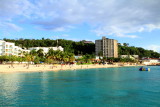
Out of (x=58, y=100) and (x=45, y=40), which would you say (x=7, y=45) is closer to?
(x=45, y=40)

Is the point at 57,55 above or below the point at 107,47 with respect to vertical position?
below

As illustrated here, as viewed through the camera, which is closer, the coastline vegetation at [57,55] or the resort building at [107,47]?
the coastline vegetation at [57,55]

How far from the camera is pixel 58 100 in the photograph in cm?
2406

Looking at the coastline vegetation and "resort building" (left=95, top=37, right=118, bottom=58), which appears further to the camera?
"resort building" (left=95, top=37, right=118, bottom=58)

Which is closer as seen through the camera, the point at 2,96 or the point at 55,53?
the point at 2,96

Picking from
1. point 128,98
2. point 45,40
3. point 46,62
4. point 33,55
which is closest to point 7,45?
point 33,55

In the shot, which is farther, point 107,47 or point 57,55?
point 107,47

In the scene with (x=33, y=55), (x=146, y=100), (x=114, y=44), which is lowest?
(x=146, y=100)

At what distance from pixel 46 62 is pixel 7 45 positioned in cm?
3223

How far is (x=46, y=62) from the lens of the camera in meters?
103

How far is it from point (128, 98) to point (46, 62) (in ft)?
269

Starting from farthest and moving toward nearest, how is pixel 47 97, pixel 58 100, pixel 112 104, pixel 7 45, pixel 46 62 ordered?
1. pixel 7 45
2. pixel 46 62
3. pixel 47 97
4. pixel 58 100
5. pixel 112 104

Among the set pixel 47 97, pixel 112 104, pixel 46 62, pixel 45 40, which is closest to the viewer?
pixel 112 104

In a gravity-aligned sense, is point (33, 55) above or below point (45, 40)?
below
